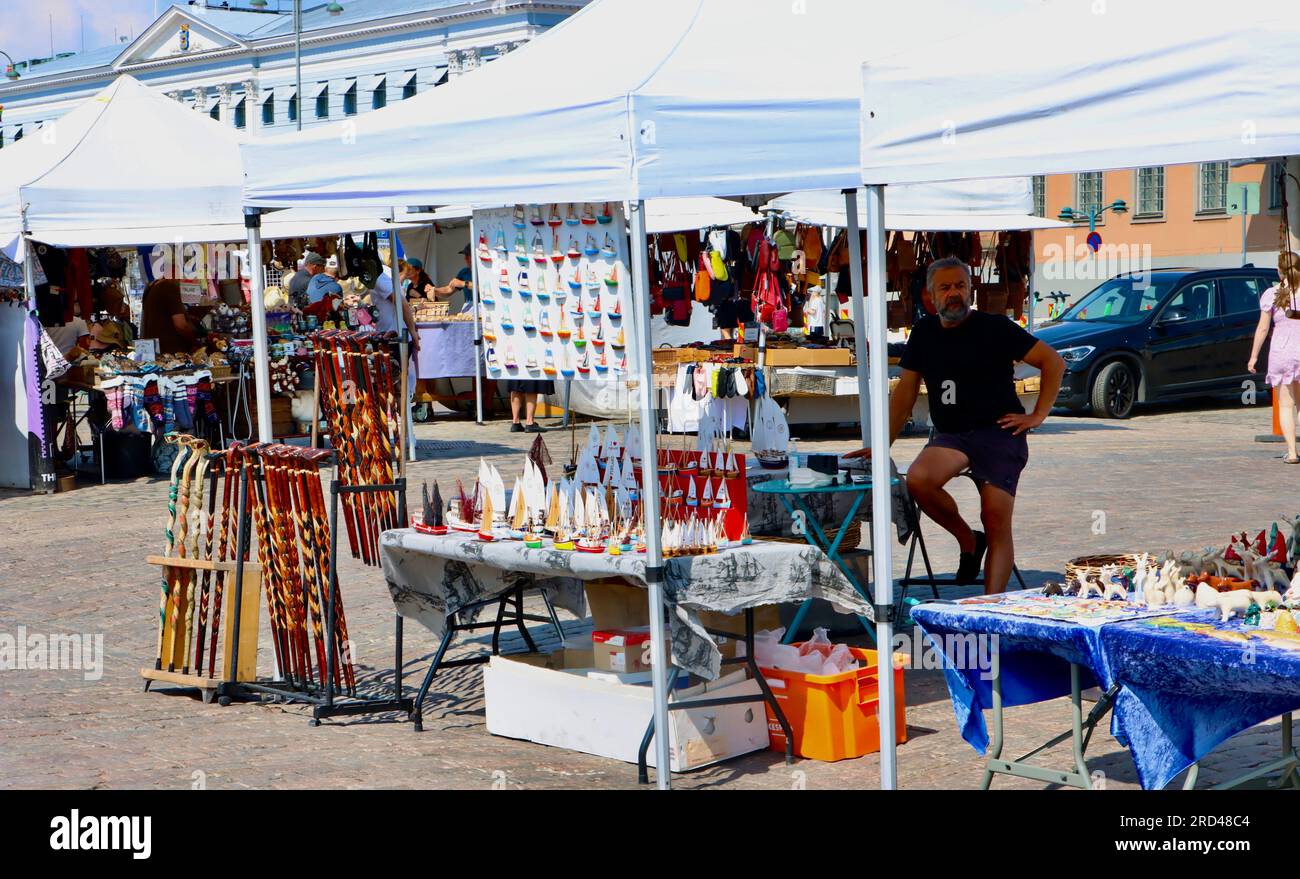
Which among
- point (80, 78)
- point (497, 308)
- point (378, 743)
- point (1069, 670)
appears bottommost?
point (378, 743)

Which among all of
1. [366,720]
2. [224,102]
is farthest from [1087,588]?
[224,102]

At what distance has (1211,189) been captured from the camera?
1596 inches

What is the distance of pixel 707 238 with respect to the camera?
16.9 meters

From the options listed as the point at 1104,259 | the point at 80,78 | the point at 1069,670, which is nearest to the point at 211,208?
the point at 1069,670

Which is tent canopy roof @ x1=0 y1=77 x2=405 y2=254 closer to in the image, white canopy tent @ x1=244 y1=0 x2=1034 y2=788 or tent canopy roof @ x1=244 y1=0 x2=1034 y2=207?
tent canopy roof @ x1=244 y1=0 x2=1034 y2=207

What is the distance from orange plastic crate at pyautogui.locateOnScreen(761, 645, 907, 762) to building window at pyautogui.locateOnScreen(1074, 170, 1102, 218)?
38945 mm

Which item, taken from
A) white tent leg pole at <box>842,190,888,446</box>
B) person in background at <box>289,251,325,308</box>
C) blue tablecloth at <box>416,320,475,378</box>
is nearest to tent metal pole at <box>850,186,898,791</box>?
white tent leg pole at <box>842,190,888,446</box>

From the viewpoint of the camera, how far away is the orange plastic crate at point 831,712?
5.99 metres

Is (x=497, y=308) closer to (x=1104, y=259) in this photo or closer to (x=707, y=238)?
(x=707, y=238)

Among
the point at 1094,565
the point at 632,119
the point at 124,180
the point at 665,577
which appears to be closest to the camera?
the point at 632,119

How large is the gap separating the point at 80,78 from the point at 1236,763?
7812 cm

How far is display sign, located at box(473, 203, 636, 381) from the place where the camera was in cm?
589

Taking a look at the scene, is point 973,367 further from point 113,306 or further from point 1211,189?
point 1211,189

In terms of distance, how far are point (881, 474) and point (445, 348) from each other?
14121 mm
